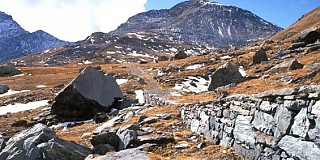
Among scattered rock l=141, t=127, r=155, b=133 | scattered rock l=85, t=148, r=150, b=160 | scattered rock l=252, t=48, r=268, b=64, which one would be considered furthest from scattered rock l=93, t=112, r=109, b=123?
scattered rock l=252, t=48, r=268, b=64

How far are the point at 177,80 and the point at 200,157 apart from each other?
37.9m

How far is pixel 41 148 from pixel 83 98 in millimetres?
15682

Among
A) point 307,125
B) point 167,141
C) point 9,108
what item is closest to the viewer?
point 307,125

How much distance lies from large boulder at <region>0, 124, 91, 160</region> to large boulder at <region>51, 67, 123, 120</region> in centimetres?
1388

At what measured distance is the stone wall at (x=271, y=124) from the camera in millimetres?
8391

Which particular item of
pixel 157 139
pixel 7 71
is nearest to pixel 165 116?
pixel 157 139

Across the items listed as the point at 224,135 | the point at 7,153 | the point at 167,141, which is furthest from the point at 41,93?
the point at 224,135

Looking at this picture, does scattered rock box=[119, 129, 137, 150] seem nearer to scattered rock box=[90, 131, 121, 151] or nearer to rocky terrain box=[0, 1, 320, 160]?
rocky terrain box=[0, 1, 320, 160]

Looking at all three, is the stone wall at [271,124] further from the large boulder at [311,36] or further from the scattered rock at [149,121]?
the large boulder at [311,36]

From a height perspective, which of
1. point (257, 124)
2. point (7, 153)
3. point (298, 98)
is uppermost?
point (298, 98)

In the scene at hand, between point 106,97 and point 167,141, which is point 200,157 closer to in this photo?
point 167,141

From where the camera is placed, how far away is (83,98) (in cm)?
3098

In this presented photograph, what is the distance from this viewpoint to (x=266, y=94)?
10453 mm

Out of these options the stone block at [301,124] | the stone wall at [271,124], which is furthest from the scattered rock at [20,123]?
the stone block at [301,124]
